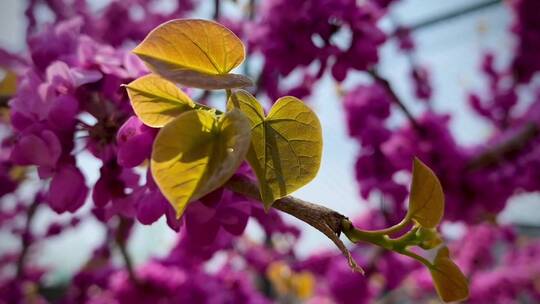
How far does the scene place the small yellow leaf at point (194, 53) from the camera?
22 cm

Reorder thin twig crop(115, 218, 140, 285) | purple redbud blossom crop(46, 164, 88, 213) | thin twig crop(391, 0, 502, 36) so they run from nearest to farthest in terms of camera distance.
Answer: purple redbud blossom crop(46, 164, 88, 213)
thin twig crop(115, 218, 140, 285)
thin twig crop(391, 0, 502, 36)

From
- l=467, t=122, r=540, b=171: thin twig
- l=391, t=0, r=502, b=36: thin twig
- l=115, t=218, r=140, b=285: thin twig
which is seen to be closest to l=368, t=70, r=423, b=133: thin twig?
l=467, t=122, r=540, b=171: thin twig

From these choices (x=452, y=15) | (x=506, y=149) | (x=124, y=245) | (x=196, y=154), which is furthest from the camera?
(x=452, y=15)

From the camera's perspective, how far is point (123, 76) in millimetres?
368

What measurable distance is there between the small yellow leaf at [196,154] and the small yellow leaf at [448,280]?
14 centimetres

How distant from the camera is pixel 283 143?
0.84 feet

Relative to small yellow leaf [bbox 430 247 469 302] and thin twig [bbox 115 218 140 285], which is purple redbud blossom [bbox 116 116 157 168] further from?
thin twig [bbox 115 218 140 285]

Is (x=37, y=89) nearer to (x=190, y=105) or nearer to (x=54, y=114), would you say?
(x=54, y=114)

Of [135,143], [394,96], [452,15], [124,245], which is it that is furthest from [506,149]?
[452,15]

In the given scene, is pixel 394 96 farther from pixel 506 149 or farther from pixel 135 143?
pixel 135 143

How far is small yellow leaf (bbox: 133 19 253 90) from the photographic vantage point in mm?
222

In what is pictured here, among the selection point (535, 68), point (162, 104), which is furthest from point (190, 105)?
point (535, 68)

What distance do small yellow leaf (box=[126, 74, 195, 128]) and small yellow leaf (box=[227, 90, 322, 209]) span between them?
0.03m

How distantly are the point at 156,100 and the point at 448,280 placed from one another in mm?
189
